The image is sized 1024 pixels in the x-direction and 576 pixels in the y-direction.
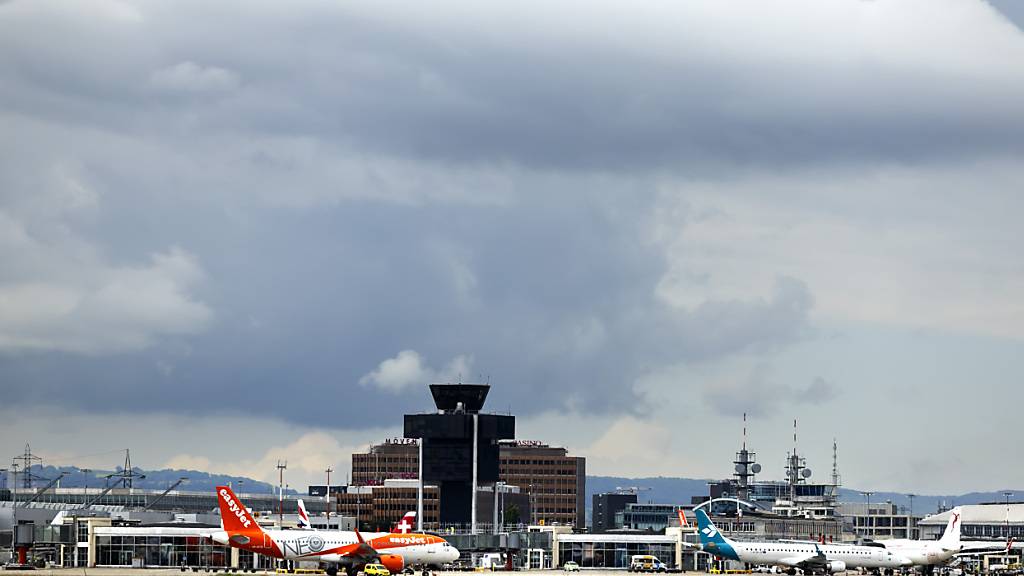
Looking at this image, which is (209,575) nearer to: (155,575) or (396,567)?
(155,575)

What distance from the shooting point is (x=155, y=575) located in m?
199

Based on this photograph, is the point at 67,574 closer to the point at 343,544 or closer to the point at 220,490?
the point at 220,490

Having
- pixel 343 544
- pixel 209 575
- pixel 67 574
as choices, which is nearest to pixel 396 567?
pixel 343 544

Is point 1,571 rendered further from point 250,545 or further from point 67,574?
point 250,545

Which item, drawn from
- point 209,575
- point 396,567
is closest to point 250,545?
point 209,575

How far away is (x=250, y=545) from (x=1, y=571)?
32.5 m

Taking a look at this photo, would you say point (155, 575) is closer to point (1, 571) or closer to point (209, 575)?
point (209, 575)

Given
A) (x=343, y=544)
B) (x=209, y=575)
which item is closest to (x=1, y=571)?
(x=209, y=575)

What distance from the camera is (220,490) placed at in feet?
652

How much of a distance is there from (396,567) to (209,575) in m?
24.0

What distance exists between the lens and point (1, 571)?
19988 centimetres

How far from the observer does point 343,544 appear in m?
200

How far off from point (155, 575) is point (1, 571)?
20206 mm

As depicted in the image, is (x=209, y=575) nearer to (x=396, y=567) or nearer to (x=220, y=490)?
(x=220, y=490)
